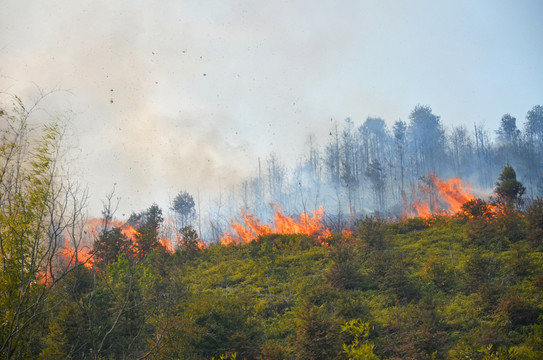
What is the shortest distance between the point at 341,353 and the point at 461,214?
615 inches

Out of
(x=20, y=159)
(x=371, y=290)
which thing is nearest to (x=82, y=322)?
(x=20, y=159)

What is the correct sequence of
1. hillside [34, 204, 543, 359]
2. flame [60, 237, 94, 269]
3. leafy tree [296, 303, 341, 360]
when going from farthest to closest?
hillside [34, 204, 543, 359]
leafy tree [296, 303, 341, 360]
flame [60, 237, 94, 269]

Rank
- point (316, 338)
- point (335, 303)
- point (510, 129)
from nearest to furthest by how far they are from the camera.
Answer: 1. point (316, 338)
2. point (335, 303)
3. point (510, 129)

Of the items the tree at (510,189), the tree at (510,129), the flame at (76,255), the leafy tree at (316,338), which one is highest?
the tree at (510,129)

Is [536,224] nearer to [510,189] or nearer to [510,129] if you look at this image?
[510,189]

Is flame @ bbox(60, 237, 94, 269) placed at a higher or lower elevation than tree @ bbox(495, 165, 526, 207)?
lower

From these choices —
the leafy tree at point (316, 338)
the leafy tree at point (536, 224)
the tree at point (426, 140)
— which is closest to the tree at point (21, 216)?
the leafy tree at point (316, 338)

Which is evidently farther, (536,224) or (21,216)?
(536,224)

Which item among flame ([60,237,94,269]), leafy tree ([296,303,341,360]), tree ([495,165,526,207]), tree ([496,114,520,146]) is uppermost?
tree ([496,114,520,146])

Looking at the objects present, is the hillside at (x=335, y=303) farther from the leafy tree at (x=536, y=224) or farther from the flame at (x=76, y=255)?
the flame at (x=76, y=255)

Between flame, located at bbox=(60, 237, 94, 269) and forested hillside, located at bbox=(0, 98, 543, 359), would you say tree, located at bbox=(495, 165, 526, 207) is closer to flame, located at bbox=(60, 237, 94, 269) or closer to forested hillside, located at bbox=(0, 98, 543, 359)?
forested hillside, located at bbox=(0, 98, 543, 359)

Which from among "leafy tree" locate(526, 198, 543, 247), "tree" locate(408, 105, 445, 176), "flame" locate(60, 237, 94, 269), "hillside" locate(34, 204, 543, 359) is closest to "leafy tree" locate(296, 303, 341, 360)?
"hillside" locate(34, 204, 543, 359)

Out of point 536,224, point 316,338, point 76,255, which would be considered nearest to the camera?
point 76,255

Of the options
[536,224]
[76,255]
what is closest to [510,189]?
[536,224]
